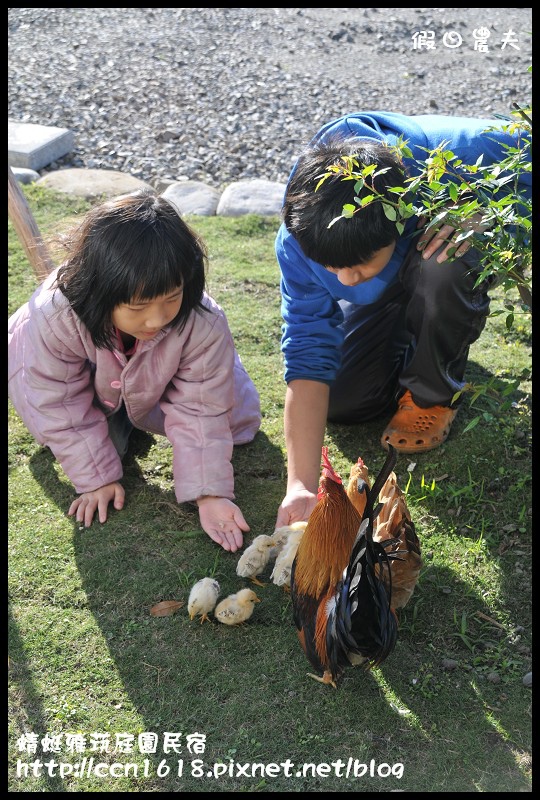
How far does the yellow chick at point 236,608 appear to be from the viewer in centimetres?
264

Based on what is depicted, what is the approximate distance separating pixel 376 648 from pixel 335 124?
78.1 inches

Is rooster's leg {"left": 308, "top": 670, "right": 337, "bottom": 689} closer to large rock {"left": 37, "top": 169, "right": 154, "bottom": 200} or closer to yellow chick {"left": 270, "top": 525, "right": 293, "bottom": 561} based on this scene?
yellow chick {"left": 270, "top": 525, "right": 293, "bottom": 561}

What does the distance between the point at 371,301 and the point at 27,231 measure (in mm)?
1788

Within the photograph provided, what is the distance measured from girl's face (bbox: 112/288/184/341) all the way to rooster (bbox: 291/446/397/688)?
0.81m

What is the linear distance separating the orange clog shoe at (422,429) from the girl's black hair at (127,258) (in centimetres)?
114

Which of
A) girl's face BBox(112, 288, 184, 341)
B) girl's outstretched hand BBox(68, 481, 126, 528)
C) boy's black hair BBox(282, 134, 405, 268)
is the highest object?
boy's black hair BBox(282, 134, 405, 268)

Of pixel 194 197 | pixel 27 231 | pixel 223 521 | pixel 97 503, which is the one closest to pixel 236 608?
pixel 223 521

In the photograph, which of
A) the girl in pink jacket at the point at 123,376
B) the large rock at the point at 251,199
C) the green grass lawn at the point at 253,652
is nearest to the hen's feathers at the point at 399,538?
the green grass lawn at the point at 253,652

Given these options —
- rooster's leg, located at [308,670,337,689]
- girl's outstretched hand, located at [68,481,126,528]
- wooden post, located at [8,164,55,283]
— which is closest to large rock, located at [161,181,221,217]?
wooden post, located at [8,164,55,283]

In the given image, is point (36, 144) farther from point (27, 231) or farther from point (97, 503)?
point (97, 503)

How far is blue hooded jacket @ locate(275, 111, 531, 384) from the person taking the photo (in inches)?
119

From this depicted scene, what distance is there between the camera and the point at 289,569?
272 centimetres

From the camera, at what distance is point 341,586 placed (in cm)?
226
